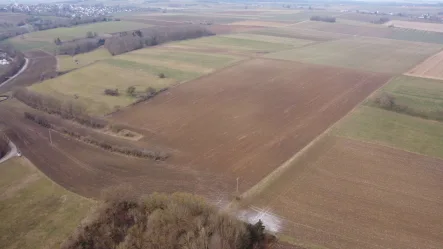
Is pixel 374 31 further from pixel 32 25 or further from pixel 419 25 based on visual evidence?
pixel 32 25

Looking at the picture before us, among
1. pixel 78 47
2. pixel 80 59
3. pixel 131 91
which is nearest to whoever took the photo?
pixel 131 91

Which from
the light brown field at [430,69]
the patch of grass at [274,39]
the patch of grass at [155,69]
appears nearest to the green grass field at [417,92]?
the light brown field at [430,69]

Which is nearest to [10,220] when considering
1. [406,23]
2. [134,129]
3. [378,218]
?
[134,129]

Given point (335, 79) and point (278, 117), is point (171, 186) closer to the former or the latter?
point (278, 117)

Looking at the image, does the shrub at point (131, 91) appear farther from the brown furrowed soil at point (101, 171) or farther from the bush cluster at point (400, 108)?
the bush cluster at point (400, 108)

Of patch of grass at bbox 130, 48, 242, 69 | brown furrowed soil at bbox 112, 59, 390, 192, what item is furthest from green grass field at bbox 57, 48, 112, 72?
brown furrowed soil at bbox 112, 59, 390, 192

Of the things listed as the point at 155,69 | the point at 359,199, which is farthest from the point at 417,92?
the point at 155,69
